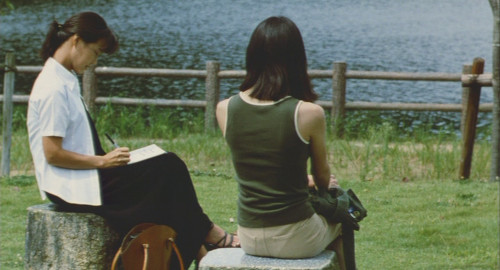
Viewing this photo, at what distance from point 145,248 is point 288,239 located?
0.78 meters

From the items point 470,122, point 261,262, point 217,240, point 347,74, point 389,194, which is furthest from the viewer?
point 347,74

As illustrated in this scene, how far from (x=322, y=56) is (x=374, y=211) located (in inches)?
722

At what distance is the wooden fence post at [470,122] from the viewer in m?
7.70

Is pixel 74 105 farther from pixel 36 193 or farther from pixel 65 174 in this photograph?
pixel 36 193

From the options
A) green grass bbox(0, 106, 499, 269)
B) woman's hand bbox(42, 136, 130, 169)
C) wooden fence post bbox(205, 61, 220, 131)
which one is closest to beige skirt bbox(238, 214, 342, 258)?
woman's hand bbox(42, 136, 130, 169)

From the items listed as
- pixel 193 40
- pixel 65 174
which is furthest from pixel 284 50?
pixel 193 40

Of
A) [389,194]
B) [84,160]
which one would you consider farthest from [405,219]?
[84,160]

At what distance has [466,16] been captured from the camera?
3641 cm

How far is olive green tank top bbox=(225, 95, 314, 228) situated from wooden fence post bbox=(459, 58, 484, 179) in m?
4.36

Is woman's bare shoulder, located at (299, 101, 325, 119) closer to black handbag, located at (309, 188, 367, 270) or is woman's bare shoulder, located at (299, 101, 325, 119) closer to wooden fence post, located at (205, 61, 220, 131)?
black handbag, located at (309, 188, 367, 270)

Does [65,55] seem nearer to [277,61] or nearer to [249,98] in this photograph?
[249,98]

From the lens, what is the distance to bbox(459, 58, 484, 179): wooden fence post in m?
7.70

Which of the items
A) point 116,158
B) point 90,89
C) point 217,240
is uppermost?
point 116,158

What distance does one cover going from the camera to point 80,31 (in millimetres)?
4215
